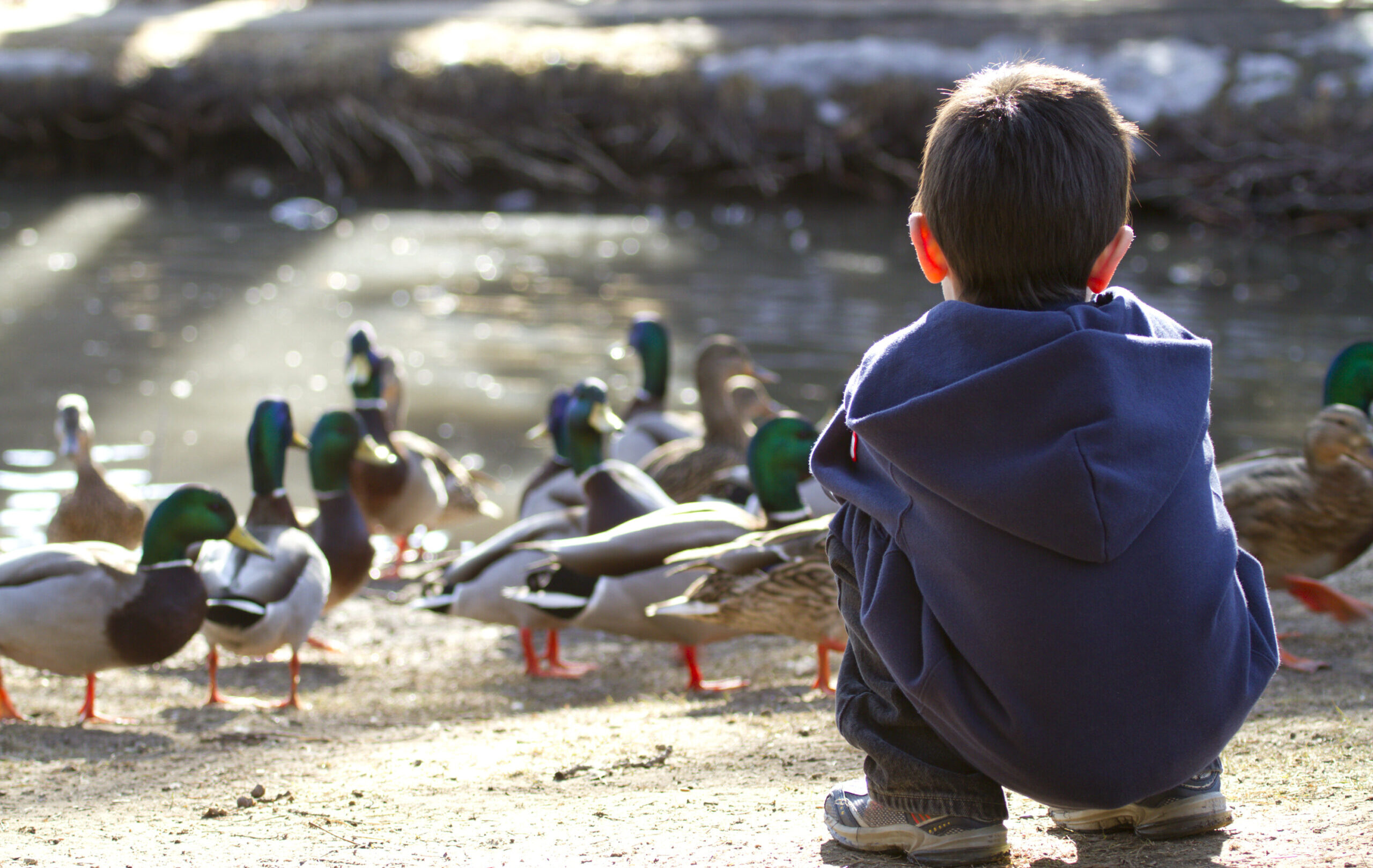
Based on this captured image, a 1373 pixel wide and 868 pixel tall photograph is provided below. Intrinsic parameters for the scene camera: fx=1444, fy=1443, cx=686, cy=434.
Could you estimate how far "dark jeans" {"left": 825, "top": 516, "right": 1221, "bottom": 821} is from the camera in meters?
2.19

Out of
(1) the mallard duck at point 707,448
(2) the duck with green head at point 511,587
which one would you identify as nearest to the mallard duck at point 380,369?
(1) the mallard duck at point 707,448

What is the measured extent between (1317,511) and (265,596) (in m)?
3.24

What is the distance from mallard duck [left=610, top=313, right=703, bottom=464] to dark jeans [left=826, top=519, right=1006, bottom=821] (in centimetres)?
507

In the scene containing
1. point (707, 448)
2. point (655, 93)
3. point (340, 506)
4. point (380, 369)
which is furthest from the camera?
point (655, 93)

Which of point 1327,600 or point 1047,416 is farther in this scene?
point 1327,600

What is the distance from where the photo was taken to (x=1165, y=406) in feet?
6.45

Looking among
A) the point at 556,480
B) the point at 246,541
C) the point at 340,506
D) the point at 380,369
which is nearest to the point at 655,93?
the point at 380,369

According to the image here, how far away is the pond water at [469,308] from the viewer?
817 cm

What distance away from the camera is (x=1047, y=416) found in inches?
75.9

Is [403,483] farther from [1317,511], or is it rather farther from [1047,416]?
[1047,416]

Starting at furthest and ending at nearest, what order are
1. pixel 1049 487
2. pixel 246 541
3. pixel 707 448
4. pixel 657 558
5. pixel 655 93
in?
pixel 655 93
pixel 707 448
pixel 657 558
pixel 246 541
pixel 1049 487

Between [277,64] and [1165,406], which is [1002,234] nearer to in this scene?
[1165,406]

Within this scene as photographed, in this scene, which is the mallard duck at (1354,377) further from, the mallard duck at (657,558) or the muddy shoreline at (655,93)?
the muddy shoreline at (655,93)

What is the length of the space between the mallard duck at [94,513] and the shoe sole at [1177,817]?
13.8ft
